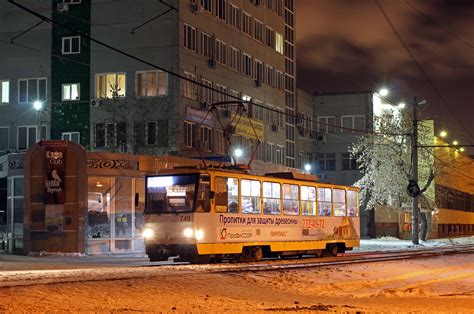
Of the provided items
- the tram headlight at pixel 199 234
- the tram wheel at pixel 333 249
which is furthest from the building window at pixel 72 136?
the tram headlight at pixel 199 234

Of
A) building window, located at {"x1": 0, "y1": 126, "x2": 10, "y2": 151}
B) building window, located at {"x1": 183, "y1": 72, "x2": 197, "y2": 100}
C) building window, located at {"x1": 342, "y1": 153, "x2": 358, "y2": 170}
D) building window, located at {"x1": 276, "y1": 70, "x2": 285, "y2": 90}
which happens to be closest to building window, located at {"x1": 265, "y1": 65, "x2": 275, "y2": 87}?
building window, located at {"x1": 276, "y1": 70, "x2": 285, "y2": 90}

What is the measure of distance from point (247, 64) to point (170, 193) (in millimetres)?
31395

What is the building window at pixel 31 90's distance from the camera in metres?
51.6

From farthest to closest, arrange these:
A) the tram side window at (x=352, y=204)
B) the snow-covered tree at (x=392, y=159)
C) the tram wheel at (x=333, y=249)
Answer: the snow-covered tree at (x=392, y=159), the tram side window at (x=352, y=204), the tram wheel at (x=333, y=249)

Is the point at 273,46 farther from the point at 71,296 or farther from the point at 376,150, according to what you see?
the point at 71,296

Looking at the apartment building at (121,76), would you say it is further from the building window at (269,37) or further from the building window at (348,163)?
the building window at (348,163)

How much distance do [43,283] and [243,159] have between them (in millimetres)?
37922

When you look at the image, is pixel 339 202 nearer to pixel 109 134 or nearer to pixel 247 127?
pixel 109 134

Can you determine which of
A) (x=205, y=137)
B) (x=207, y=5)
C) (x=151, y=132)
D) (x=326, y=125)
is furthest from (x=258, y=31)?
(x=326, y=125)

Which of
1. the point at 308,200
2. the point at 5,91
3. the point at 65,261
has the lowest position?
the point at 65,261

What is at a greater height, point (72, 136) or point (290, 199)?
point (72, 136)

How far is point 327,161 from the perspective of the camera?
79250 millimetres

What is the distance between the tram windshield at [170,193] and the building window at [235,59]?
27964 mm

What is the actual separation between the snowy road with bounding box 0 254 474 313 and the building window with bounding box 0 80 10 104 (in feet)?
106
